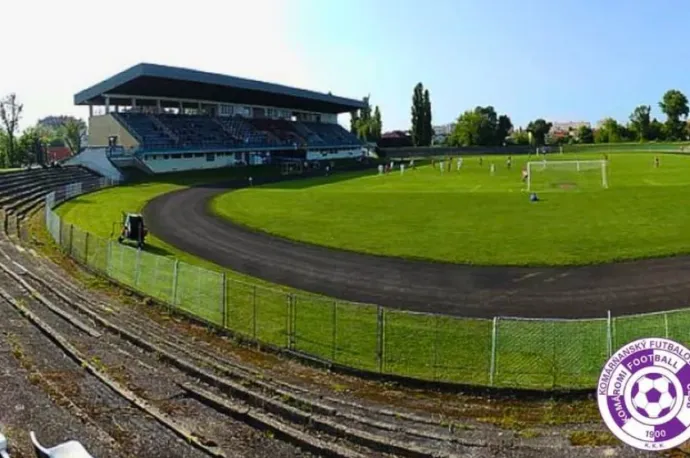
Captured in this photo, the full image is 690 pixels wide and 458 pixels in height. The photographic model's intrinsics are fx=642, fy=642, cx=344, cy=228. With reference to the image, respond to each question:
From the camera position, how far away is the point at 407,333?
57.5 ft

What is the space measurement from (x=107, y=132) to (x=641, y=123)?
127 m

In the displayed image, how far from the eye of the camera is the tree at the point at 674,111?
153750 millimetres

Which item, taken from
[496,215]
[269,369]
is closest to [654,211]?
[496,215]

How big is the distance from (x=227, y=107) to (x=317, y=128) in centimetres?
2471

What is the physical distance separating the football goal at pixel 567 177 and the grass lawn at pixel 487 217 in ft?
0.64

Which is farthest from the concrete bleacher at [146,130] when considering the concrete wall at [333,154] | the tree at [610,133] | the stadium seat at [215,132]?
the tree at [610,133]

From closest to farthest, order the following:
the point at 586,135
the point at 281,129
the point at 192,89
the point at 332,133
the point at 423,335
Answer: the point at 423,335 → the point at 192,89 → the point at 281,129 → the point at 332,133 → the point at 586,135

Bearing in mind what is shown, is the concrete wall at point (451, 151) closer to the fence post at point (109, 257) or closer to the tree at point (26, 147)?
the tree at point (26, 147)

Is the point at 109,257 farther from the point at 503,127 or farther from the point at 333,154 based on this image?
the point at 503,127

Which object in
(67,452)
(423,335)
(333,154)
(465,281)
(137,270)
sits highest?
(333,154)

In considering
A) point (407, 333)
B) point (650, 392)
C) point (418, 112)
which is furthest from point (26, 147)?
point (650, 392)

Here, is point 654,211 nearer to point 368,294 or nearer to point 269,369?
point 368,294

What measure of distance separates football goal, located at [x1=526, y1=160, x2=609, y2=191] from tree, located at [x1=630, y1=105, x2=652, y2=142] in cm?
8424

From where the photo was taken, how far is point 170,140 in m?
83.5
